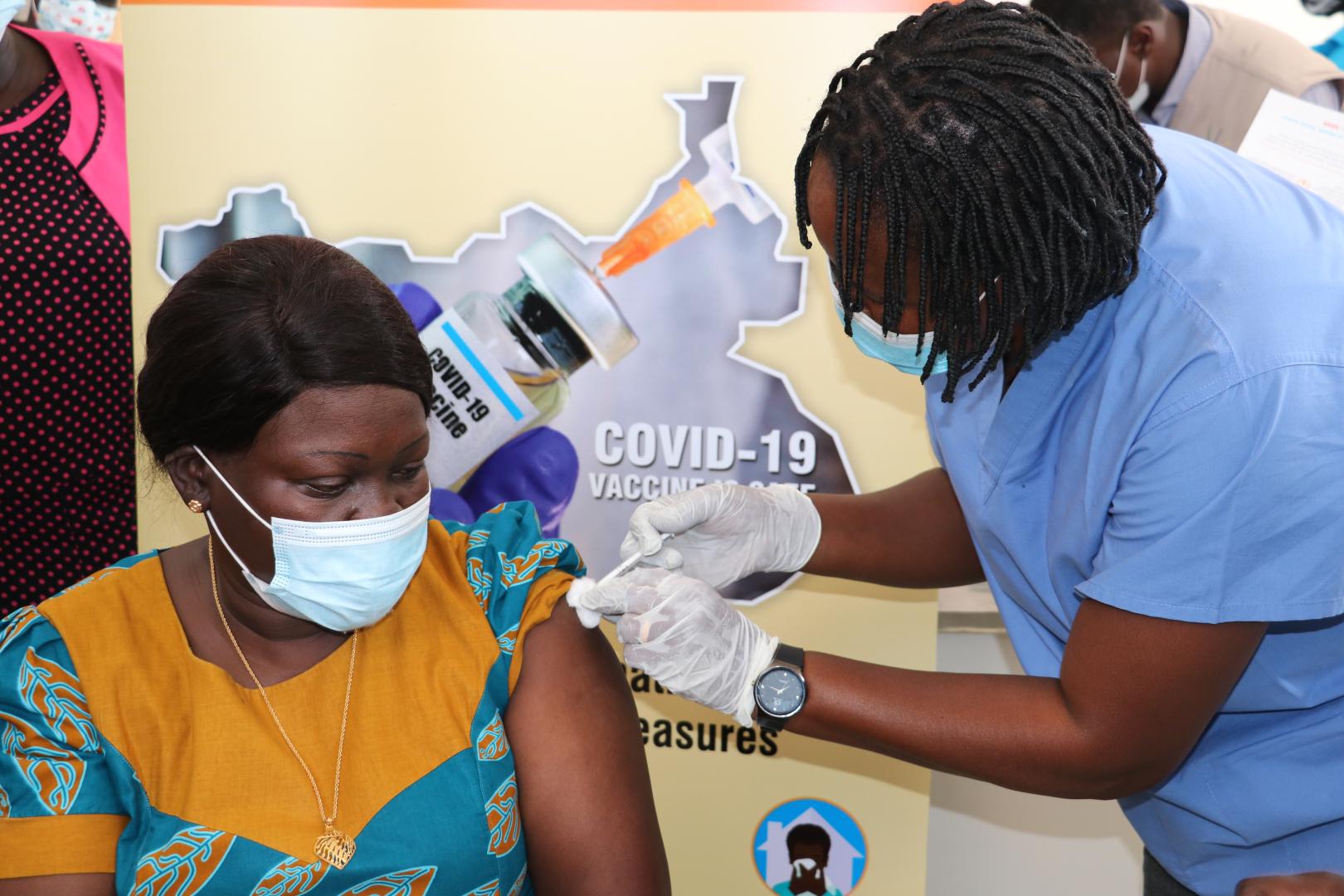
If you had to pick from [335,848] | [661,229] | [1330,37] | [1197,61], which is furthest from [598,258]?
[1330,37]

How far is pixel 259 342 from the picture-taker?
1.31 meters

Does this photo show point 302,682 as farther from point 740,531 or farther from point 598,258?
point 598,258

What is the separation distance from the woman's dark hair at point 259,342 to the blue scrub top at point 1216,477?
2.54 feet

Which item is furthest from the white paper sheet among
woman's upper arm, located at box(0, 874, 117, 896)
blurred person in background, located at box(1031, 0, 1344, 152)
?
woman's upper arm, located at box(0, 874, 117, 896)

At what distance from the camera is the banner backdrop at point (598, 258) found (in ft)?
6.41

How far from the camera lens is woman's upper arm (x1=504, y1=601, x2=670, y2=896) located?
1.37m

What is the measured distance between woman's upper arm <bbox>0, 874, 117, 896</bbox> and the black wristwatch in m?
0.76

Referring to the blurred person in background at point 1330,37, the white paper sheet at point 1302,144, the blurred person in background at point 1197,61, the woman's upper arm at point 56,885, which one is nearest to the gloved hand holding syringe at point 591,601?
the woman's upper arm at point 56,885

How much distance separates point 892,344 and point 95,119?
183 centimetres

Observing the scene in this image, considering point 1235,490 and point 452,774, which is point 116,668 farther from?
point 1235,490

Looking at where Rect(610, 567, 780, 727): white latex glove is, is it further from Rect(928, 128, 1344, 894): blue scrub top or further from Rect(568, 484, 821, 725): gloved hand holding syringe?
Rect(928, 128, 1344, 894): blue scrub top

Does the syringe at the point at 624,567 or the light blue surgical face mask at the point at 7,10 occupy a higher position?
the light blue surgical face mask at the point at 7,10

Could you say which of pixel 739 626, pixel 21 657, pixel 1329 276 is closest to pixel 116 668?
pixel 21 657

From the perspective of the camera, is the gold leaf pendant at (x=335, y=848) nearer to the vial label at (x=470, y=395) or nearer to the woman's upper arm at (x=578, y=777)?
the woman's upper arm at (x=578, y=777)
